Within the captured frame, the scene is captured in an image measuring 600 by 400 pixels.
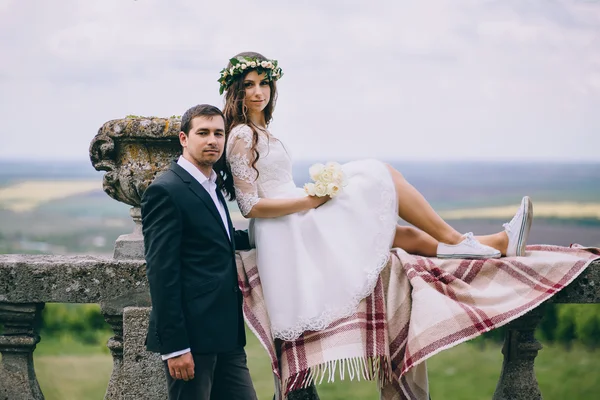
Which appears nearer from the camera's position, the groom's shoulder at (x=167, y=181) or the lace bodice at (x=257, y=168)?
the groom's shoulder at (x=167, y=181)

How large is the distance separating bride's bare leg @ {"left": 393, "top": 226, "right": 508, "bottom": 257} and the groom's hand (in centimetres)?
133

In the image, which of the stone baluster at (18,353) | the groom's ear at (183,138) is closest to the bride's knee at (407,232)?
the groom's ear at (183,138)

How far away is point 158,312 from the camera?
2703 millimetres

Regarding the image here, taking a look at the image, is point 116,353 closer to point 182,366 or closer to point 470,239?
point 182,366

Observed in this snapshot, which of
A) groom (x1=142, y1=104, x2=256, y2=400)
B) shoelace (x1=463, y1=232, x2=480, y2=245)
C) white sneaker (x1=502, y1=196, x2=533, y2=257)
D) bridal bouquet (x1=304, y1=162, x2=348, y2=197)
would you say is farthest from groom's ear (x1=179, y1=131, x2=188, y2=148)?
white sneaker (x1=502, y1=196, x2=533, y2=257)

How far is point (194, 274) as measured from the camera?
2.80 meters

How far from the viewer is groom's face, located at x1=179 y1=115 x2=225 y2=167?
2.86 meters

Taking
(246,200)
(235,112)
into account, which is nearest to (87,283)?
(246,200)

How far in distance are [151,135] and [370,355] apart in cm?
141

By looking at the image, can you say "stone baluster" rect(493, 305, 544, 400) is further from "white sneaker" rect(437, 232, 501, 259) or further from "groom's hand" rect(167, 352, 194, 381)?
"groom's hand" rect(167, 352, 194, 381)

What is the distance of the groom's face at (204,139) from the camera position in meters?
2.86

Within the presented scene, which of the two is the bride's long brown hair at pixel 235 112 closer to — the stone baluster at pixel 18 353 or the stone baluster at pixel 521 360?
the stone baluster at pixel 18 353

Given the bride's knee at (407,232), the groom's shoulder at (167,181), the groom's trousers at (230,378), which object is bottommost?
the groom's trousers at (230,378)

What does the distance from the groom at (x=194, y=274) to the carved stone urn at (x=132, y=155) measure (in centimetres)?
64
